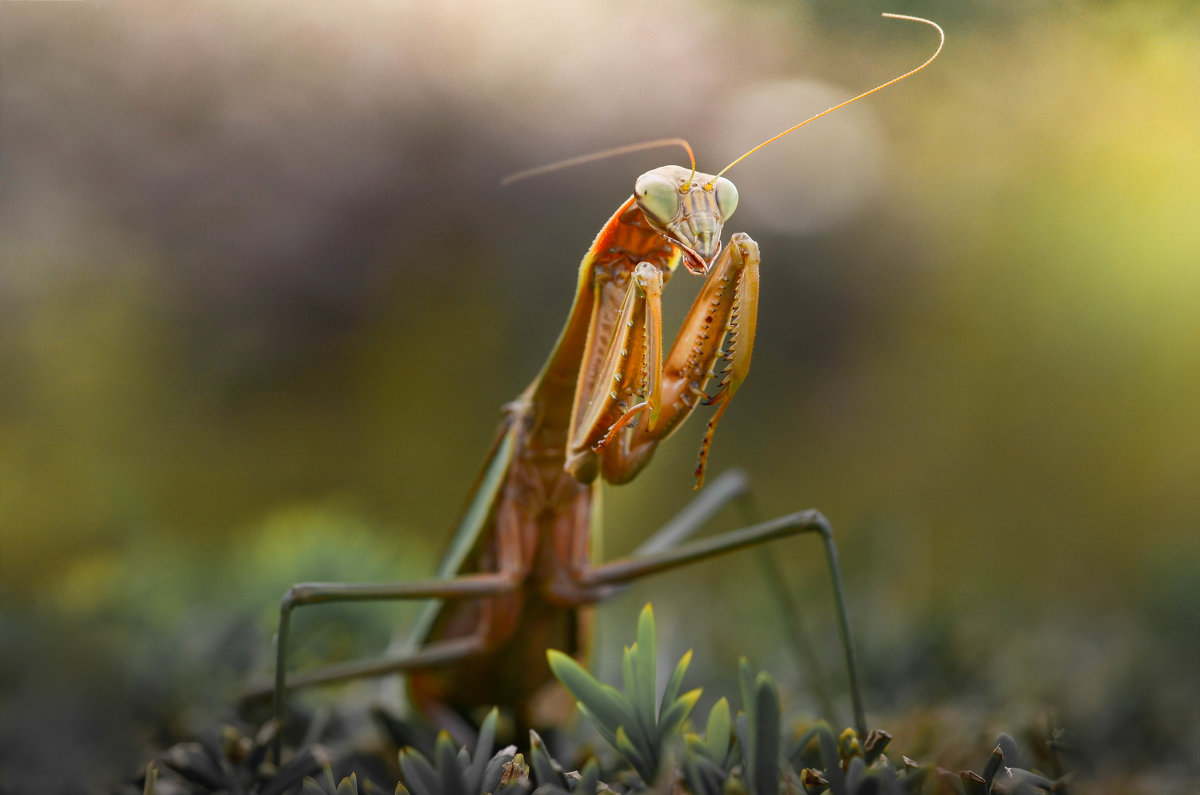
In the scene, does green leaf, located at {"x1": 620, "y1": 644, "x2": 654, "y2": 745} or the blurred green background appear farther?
the blurred green background

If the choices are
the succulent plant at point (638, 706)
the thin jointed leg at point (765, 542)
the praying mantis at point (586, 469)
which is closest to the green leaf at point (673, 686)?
the succulent plant at point (638, 706)

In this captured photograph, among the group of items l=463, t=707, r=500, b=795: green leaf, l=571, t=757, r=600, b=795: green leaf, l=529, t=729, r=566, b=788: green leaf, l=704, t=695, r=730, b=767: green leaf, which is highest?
l=704, t=695, r=730, b=767: green leaf

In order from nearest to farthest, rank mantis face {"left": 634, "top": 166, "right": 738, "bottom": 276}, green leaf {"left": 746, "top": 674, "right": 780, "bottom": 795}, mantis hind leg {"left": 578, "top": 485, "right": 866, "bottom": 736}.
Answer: green leaf {"left": 746, "top": 674, "right": 780, "bottom": 795} → mantis face {"left": 634, "top": 166, "right": 738, "bottom": 276} → mantis hind leg {"left": 578, "top": 485, "right": 866, "bottom": 736}

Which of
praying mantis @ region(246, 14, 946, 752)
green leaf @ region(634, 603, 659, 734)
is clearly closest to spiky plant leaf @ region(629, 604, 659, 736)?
green leaf @ region(634, 603, 659, 734)

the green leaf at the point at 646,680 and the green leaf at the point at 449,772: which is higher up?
the green leaf at the point at 646,680

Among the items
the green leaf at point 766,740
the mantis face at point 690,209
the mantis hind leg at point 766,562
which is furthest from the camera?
the mantis hind leg at point 766,562

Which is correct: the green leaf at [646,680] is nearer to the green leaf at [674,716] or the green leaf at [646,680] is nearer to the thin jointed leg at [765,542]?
the green leaf at [674,716]

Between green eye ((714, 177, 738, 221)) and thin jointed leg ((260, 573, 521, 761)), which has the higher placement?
green eye ((714, 177, 738, 221))

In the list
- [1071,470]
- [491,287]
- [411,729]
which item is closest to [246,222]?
[491,287]

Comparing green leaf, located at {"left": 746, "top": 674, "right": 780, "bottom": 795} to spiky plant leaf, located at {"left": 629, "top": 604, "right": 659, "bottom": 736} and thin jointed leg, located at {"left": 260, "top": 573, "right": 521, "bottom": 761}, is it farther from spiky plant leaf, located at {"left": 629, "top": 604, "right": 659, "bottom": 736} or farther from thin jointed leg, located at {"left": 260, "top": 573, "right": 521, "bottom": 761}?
thin jointed leg, located at {"left": 260, "top": 573, "right": 521, "bottom": 761}
